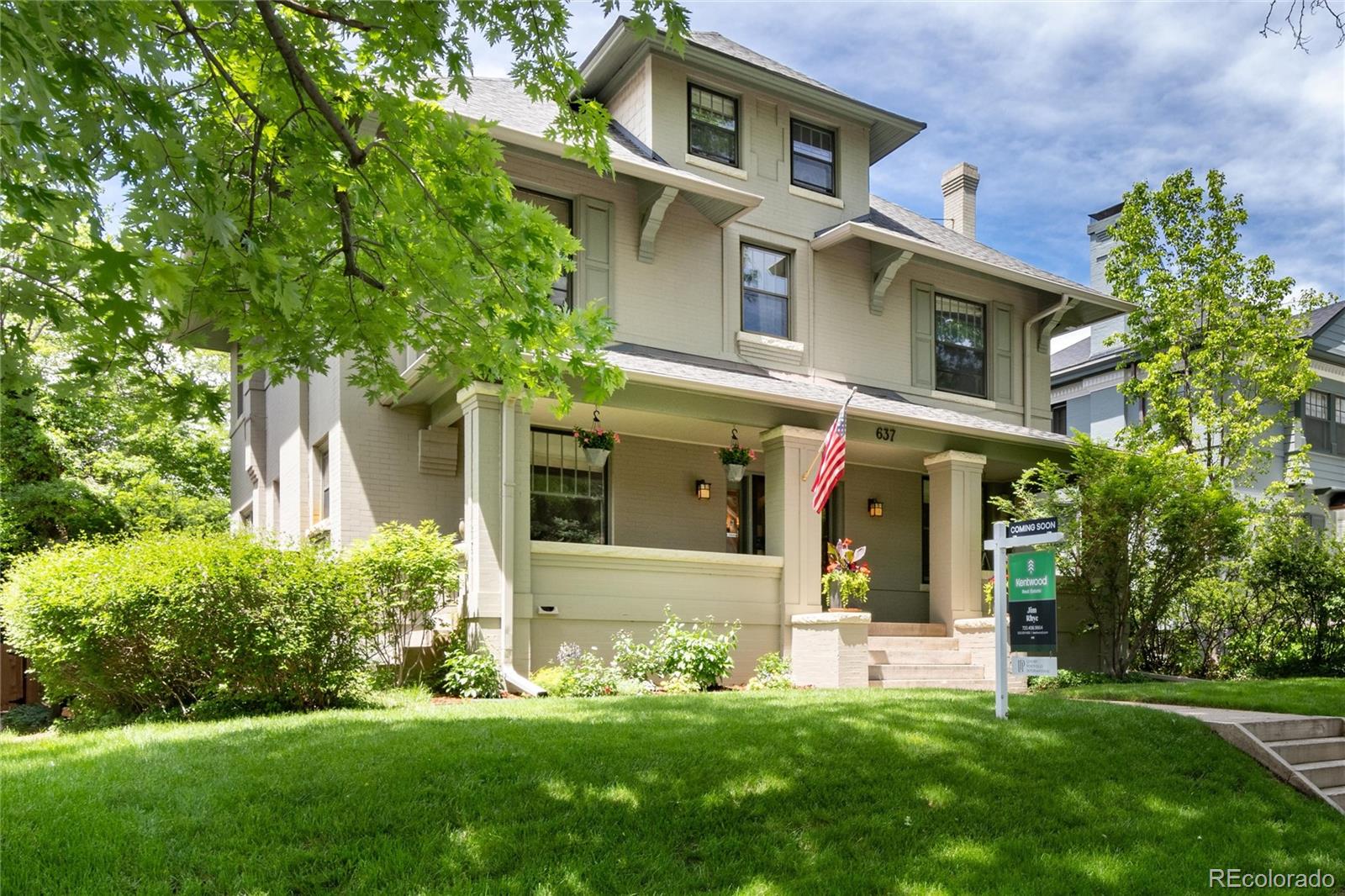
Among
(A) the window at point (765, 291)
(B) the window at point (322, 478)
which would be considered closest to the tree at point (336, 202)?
(B) the window at point (322, 478)

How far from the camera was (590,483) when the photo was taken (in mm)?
13867

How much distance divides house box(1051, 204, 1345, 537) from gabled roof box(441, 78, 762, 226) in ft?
41.2

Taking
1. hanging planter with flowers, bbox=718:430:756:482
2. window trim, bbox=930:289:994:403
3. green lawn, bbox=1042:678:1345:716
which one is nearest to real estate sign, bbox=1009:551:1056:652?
green lawn, bbox=1042:678:1345:716

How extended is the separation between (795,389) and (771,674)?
12.3 ft

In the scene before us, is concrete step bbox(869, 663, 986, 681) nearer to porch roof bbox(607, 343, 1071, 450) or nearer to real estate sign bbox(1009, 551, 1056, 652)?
porch roof bbox(607, 343, 1071, 450)

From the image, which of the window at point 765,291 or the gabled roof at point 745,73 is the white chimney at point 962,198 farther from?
the window at point 765,291

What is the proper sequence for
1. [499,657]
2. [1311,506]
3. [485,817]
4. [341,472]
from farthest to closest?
[1311,506] < [341,472] < [499,657] < [485,817]

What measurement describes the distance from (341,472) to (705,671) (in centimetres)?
503

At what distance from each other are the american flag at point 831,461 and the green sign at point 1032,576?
3430 millimetres

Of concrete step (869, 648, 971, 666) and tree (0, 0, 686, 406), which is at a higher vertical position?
tree (0, 0, 686, 406)

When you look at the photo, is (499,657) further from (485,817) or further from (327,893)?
(327,893)

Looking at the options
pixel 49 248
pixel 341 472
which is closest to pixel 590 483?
pixel 341 472

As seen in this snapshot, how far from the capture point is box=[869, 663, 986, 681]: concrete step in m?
12.2

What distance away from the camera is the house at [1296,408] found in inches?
920
